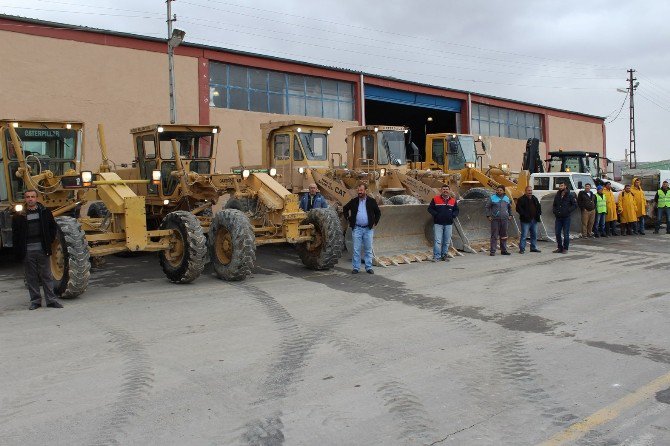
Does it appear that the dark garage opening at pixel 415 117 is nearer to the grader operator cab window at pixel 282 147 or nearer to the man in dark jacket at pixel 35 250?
the grader operator cab window at pixel 282 147

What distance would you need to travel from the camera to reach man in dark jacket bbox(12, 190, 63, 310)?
922 centimetres

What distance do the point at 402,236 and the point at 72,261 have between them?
23.3 ft

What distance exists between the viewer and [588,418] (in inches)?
192

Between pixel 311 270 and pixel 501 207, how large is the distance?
16.4 ft

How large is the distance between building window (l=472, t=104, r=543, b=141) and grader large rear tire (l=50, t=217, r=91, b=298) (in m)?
28.3

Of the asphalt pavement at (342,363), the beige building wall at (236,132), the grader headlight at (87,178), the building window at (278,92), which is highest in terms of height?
the building window at (278,92)

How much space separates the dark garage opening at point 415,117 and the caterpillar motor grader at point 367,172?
47.2ft

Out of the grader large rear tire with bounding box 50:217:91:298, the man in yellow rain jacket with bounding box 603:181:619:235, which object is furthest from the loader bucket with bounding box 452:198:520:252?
the grader large rear tire with bounding box 50:217:91:298

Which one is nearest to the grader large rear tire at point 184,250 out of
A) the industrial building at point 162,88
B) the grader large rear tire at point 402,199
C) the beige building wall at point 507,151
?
the grader large rear tire at point 402,199

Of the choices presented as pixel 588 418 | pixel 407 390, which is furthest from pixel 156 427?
pixel 588 418

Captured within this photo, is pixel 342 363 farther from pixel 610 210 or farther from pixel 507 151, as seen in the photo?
pixel 507 151

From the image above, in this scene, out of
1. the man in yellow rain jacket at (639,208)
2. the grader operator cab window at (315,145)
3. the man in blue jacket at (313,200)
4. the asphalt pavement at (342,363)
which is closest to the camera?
the asphalt pavement at (342,363)

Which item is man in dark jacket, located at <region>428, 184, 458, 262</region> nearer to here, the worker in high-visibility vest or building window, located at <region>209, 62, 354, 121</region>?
the worker in high-visibility vest

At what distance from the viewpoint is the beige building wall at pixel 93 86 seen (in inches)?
734
